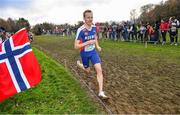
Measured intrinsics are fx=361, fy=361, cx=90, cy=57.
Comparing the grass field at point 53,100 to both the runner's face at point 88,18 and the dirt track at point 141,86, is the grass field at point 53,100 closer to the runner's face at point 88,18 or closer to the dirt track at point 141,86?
the dirt track at point 141,86

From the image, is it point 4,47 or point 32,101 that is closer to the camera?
point 4,47

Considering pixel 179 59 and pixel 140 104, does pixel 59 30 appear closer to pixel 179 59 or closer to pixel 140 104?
pixel 179 59

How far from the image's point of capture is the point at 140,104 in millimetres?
8383

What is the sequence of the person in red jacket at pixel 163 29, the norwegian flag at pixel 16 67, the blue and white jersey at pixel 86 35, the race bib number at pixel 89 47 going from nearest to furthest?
the norwegian flag at pixel 16 67, the blue and white jersey at pixel 86 35, the race bib number at pixel 89 47, the person in red jacket at pixel 163 29

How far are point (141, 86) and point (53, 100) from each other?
272 cm

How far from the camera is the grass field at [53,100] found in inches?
327

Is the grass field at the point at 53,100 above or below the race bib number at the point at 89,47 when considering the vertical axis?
below

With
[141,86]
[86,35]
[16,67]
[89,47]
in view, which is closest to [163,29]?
[141,86]

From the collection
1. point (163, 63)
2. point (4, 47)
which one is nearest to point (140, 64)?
point (163, 63)

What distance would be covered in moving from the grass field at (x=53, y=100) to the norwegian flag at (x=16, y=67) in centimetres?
56

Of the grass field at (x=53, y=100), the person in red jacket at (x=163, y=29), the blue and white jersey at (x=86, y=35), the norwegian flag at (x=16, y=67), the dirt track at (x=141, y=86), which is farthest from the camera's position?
the person in red jacket at (x=163, y=29)

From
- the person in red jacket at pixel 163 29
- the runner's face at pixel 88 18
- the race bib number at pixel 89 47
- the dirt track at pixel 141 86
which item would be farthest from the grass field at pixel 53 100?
the person in red jacket at pixel 163 29

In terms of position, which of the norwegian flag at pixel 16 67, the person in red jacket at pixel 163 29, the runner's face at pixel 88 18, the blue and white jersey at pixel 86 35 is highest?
the runner's face at pixel 88 18

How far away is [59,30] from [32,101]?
65584 mm
